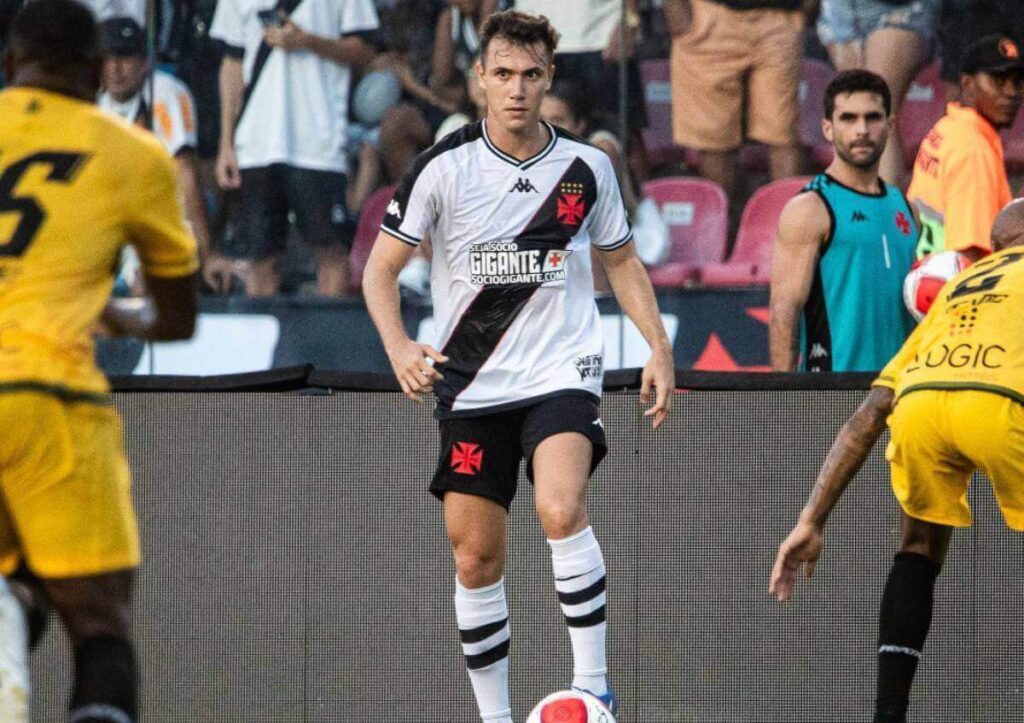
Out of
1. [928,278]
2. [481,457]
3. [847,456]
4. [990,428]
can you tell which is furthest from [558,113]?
[990,428]

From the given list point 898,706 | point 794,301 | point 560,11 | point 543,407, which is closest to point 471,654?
point 543,407

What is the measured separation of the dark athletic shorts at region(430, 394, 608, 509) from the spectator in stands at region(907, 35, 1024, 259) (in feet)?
8.05

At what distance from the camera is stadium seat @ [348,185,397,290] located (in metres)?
9.39

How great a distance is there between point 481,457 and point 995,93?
3.53 meters

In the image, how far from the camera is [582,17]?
30.2 ft

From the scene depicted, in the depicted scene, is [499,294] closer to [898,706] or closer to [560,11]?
[898,706]

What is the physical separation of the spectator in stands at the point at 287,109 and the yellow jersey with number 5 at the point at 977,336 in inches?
170

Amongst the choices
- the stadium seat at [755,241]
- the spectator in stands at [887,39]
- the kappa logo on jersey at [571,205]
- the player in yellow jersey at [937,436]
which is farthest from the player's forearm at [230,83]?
the player in yellow jersey at [937,436]

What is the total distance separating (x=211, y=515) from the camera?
7.54m

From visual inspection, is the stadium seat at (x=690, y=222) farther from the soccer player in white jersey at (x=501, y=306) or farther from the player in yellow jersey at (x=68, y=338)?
the player in yellow jersey at (x=68, y=338)

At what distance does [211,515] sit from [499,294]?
1890 millimetres

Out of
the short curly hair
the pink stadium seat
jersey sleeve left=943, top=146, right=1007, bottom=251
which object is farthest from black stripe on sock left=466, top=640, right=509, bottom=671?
the pink stadium seat

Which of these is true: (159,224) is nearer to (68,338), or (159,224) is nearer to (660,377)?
(68,338)

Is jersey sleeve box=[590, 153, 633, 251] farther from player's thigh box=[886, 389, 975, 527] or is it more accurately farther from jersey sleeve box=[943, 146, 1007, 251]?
jersey sleeve box=[943, 146, 1007, 251]
